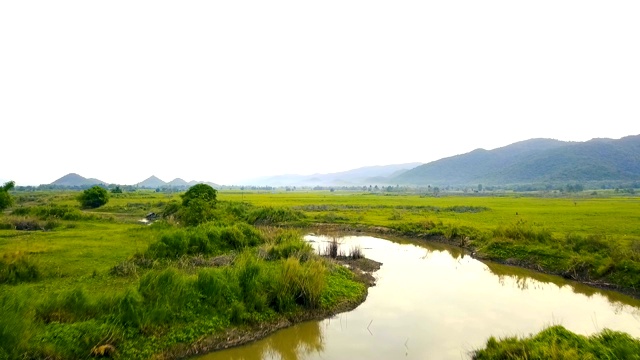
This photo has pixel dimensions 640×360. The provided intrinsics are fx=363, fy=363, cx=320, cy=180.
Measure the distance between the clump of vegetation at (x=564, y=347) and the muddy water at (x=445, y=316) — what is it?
145cm

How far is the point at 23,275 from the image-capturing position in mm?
14617

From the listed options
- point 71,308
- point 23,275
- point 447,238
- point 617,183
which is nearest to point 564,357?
point 71,308

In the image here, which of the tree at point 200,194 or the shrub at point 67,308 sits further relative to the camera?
the tree at point 200,194

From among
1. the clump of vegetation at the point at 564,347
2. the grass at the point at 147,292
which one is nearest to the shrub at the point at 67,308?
the grass at the point at 147,292

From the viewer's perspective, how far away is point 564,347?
864 cm

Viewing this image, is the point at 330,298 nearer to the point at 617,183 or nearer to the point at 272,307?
the point at 272,307

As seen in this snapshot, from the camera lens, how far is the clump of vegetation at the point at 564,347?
8.29 metres

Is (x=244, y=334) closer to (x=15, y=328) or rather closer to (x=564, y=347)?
(x=15, y=328)

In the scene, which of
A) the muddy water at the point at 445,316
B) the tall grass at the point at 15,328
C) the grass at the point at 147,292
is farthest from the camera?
the muddy water at the point at 445,316

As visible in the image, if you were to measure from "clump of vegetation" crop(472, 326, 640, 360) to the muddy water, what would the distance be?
4.77 ft

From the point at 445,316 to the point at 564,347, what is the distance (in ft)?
18.0

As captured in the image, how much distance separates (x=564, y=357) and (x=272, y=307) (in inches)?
340

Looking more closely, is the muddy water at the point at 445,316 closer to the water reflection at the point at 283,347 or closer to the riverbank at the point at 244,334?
the water reflection at the point at 283,347

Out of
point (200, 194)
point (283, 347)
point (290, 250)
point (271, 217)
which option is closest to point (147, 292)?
point (283, 347)
